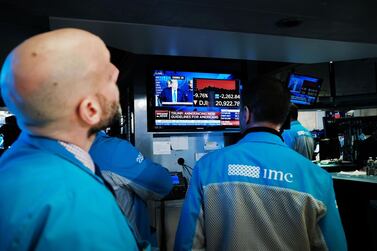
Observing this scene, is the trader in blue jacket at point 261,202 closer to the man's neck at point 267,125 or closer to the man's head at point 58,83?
the man's neck at point 267,125

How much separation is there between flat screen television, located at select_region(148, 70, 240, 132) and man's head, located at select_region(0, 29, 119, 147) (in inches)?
113

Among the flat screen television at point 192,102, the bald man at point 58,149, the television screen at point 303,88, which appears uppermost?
the television screen at point 303,88

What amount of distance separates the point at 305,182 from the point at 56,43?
114 centimetres

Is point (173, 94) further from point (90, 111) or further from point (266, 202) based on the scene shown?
point (90, 111)

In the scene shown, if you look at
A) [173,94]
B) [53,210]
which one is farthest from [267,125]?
[173,94]

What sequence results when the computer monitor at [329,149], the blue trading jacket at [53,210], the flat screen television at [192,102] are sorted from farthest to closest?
the computer monitor at [329,149] → the flat screen television at [192,102] → the blue trading jacket at [53,210]

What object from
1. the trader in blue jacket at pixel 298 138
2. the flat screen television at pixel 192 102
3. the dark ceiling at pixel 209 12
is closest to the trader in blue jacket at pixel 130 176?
the dark ceiling at pixel 209 12

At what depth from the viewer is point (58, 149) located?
86 centimetres

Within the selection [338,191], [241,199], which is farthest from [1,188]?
[338,191]

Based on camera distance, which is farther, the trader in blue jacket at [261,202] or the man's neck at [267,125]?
the man's neck at [267,125]

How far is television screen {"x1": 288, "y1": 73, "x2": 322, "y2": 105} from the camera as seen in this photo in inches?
229

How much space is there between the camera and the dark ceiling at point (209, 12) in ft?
8.22

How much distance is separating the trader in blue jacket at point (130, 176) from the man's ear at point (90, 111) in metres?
1.22

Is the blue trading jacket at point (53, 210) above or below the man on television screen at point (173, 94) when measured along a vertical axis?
below
